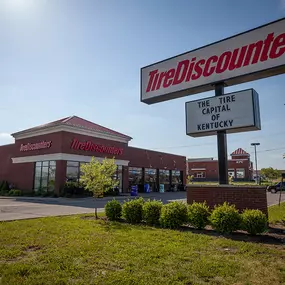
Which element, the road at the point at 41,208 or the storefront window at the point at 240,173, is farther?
the storefront window at the point at 240,173

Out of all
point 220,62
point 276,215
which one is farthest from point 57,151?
point 276,215

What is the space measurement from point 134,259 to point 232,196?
5.47 metres

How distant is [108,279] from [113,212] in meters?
6.78

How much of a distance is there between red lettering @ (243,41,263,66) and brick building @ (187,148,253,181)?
2857 inches

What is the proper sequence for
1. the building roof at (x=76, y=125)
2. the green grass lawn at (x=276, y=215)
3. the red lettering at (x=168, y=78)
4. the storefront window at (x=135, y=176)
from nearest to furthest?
the green grass lawn at (x=276, y=215) < the red lettering at (x=168, y=78) < the building roof at (x=76, y=125) < the storefront window at (x=135, y=176)

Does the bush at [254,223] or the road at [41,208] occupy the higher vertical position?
the bush at [254,223]

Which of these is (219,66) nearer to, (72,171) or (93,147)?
(72,171)

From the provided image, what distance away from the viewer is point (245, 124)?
32.1 ft

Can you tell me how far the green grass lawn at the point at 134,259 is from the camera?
4535 mm

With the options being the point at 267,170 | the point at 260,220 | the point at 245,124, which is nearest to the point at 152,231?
the point at 260,220

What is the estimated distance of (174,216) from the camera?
30.1 feet

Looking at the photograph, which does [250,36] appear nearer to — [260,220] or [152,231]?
[260,220]

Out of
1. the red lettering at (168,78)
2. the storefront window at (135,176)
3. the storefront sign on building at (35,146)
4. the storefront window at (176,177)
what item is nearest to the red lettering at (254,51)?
the red lettering at (168,78)

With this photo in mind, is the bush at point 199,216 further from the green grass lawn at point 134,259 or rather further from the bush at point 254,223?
the bush at point 254,223
